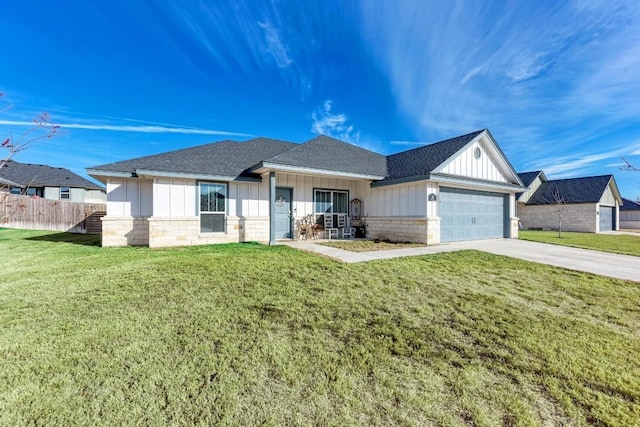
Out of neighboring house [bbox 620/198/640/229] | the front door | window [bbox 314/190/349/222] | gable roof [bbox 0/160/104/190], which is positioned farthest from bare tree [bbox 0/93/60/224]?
neighboring house [bbox 620/198/640/229]

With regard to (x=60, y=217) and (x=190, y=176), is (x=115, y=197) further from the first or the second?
(x=60, y=217)

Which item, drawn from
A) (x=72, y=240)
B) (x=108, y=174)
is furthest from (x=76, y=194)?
(x=108, y=174)

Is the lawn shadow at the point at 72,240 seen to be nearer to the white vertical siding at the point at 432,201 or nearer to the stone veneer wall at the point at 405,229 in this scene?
the stone veneer wall at the point at 405,229

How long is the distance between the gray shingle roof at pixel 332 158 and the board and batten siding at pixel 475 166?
9.63 feet

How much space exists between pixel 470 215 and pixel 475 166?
2282mm

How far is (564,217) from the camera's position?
2259 centimetres

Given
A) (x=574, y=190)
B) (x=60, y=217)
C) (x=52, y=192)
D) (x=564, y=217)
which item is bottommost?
(x=564, y=217)

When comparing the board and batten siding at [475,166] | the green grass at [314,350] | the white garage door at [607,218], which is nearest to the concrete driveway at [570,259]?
the green grass at [314,350]

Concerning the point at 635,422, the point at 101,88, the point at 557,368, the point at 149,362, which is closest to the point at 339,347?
the point at 149,362

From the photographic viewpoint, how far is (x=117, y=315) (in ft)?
11.2

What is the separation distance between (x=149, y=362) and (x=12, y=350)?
145 centimetres

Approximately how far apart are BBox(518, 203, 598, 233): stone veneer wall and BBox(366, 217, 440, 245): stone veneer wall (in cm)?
1989

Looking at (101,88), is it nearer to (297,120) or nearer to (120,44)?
(120,44)

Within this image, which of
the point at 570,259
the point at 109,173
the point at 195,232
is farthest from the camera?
the point at 195,232
